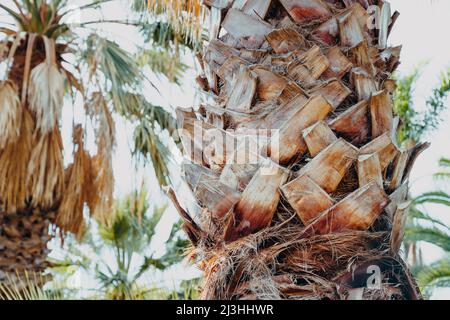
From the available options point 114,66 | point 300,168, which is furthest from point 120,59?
point 300,168

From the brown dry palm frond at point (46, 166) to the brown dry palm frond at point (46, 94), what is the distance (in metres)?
0.11

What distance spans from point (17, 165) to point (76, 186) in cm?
63

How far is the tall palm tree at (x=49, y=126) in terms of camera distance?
5430 millimetres

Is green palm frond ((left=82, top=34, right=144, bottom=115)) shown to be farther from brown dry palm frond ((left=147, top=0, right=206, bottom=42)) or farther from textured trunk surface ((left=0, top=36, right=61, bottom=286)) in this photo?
brown dry palm frond ((left=147, top=0, right=206, bottom=42))

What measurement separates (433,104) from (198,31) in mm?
7824

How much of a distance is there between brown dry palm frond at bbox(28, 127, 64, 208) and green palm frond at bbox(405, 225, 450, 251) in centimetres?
598

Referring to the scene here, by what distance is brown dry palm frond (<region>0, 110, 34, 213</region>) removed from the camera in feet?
17.7

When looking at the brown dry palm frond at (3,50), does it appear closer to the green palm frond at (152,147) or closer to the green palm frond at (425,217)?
the green palm frond at (152,147)

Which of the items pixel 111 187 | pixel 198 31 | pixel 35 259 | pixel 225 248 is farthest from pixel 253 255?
pixel 35 259

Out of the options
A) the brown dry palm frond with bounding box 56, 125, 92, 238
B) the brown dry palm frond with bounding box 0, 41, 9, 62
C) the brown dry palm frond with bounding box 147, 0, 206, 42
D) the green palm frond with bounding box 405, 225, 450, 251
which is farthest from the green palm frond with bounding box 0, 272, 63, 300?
the green palm frond with bounding box 405, 225, 450, 251

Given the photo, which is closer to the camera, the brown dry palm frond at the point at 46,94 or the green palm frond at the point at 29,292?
the green palm frond at the point at 29,292

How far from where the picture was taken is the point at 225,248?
185 cm

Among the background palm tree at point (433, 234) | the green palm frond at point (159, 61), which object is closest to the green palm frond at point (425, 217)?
the background palm tree at point (433, 234)

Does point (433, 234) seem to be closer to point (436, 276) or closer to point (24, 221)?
point (436, 276)
